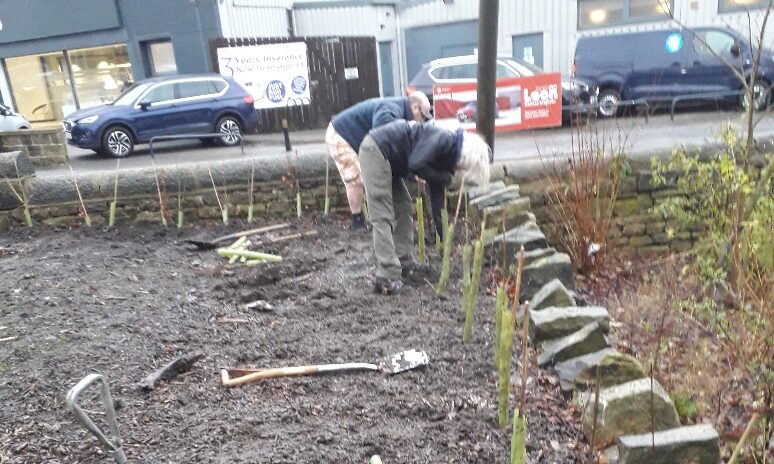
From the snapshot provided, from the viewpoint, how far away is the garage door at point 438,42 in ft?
54.6

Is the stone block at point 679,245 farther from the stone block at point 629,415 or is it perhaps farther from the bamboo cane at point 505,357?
the bamboo cane at point 505,357

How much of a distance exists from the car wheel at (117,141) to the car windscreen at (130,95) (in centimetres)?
45

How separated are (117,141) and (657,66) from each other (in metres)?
10.4

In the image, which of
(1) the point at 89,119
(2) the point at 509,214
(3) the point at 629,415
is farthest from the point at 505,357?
(1) the point at 89,119

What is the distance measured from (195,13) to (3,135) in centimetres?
701

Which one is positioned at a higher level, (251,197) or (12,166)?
(12,166)

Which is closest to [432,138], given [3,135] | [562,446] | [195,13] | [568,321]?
[568,321]

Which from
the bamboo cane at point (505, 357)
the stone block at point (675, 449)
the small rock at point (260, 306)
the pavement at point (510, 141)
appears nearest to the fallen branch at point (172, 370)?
the small rock at point (260, 306)

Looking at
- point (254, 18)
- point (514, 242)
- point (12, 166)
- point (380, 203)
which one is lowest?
point (514, 242)

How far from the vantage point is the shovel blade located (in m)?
3.19

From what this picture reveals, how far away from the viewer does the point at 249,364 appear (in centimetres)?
333

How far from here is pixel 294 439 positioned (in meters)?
2.61

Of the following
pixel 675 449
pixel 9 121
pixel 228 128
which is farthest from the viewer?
pixel 9 121

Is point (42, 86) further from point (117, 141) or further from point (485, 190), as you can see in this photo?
point (485, 190)
